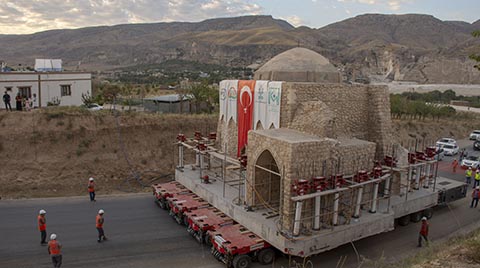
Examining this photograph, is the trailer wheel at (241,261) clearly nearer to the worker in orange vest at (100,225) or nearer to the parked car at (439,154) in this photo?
the worker in orange vest at (100,225)

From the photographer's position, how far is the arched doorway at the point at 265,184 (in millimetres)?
14242

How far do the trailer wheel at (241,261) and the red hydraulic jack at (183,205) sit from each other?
387 cm

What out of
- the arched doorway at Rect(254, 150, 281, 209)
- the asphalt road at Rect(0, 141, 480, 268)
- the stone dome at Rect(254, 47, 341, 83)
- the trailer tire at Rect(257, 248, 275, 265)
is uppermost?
the stone dome at Rect(254, 47, 341, 83)

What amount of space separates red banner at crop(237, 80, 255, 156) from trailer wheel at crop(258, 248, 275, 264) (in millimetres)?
5985

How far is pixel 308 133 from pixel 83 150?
16.6 metres

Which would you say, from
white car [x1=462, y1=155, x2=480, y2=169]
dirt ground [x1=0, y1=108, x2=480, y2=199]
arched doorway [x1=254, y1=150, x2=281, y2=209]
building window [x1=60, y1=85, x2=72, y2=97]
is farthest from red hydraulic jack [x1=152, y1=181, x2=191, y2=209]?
white car [x1=462, y1=155, x2=480, y2=169]

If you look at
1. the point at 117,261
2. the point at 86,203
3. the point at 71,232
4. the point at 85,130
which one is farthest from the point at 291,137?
the point at 85,130

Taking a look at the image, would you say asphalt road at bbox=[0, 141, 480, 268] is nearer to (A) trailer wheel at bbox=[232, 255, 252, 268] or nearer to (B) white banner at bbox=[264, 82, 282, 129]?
(A) trailer wheel at bbox=[232, 255, 252, 268]

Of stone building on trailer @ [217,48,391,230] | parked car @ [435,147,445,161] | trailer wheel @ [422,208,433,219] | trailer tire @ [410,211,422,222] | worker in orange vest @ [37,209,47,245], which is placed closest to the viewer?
stone building on trailer @ [217,48,391,230]

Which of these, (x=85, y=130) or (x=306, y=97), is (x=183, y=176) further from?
(x=85, y=130)

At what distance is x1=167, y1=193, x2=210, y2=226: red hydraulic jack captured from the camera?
609 inches

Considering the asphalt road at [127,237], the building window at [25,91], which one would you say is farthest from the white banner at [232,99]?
the building window at [25,91]

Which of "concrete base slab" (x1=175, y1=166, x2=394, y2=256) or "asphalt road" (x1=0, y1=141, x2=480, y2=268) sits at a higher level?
"concrete base slab" (x1=175, y1=166, x2=394, y2=256)

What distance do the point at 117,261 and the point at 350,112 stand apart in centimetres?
1082
